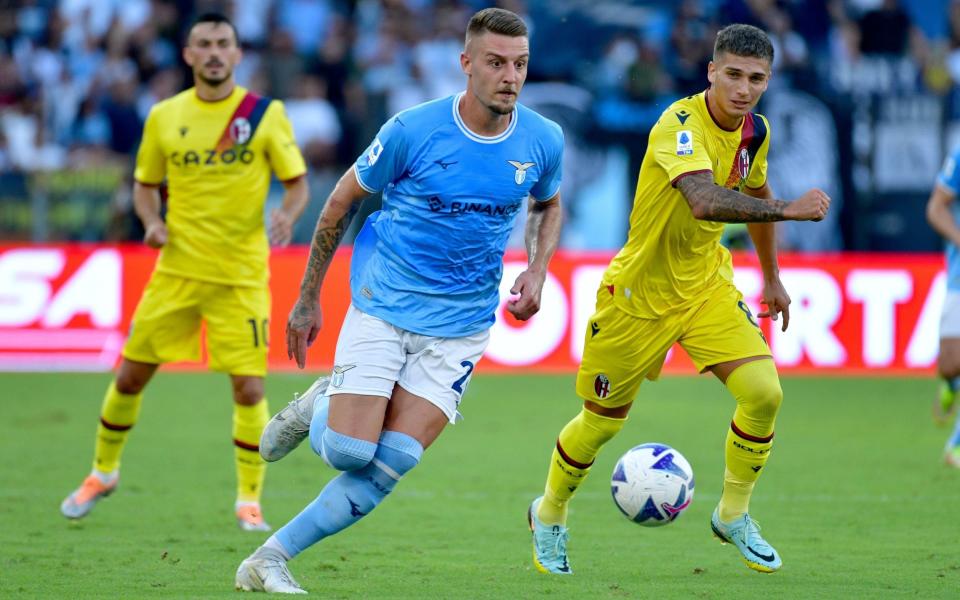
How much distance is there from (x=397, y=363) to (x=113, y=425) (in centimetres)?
290

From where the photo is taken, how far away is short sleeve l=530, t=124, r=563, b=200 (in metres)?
6.35

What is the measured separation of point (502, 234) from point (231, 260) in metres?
2.60

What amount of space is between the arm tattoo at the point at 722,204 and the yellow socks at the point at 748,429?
92 cm

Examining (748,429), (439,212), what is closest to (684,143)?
(439,212)

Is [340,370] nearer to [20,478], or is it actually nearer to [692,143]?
[692,143]

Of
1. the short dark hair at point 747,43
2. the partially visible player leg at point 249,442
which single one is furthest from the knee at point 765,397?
the partially visible player leg at point 249,442

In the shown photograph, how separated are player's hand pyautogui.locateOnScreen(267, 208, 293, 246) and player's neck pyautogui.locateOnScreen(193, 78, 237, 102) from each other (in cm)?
72

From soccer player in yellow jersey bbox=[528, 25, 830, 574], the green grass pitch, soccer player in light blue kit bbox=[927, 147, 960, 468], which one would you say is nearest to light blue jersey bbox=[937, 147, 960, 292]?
soccer player in light blue kit bbox=[927, 147, 960, 468]

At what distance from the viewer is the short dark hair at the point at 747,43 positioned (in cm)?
643

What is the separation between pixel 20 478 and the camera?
9.53 metres

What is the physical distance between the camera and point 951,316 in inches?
410

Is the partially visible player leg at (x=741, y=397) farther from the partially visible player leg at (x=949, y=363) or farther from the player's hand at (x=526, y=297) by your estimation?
the partially visible player leg at (x=949, y=363)

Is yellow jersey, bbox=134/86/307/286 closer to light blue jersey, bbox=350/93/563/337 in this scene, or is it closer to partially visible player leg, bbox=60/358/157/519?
partially visible player leg, bbox=60/358/157/519

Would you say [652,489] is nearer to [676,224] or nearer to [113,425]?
[676,224]
